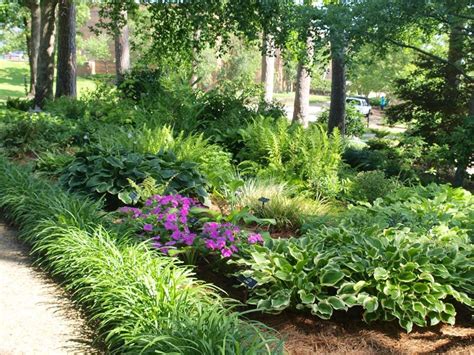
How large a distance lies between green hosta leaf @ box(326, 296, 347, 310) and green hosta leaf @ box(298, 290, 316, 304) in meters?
0.10

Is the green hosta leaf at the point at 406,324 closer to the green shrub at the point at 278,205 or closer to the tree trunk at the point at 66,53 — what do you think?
the green shrub at the point at 278,205

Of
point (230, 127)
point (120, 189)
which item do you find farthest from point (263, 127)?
point (120, 189)

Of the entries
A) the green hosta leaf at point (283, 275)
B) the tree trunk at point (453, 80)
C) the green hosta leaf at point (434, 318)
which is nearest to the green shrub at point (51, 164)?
the green hosta leaf at point (283, 275)

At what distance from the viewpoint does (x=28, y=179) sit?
638cm

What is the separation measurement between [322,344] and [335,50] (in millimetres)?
7032

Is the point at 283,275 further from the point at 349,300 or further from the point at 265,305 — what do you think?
the point at 349,300

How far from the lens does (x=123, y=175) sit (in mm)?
6113

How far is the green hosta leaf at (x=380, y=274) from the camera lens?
365cm

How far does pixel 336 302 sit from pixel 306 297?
0.20 metres

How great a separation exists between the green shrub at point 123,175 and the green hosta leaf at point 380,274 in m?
2.72

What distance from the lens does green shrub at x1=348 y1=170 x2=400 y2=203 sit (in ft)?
24.5

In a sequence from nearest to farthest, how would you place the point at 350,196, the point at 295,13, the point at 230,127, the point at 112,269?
the point at 112,269 < the point at 350,196 < the point at 230,127 < the point at 295,13

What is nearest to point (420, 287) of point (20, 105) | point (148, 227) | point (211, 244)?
point (211, 244)

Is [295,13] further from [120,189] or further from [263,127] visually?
[120,189]
